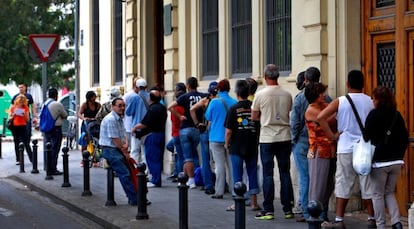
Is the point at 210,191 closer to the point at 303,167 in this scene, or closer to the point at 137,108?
the point at 137,108

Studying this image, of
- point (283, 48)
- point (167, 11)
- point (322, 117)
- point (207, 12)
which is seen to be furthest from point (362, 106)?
point (167, 11)

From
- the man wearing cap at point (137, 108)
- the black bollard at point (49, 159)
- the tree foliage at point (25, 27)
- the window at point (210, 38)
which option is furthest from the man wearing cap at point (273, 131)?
the tree foliage at point (25, 27)

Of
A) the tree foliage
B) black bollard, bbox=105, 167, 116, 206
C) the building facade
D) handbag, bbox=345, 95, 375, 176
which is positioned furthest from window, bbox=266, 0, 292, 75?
the tree foliage

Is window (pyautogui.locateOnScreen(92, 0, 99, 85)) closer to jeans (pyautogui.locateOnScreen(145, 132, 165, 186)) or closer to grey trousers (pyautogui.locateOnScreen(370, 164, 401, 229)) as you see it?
jeans (pyautogui.locateOnScreen(145, 132, 165, 186))

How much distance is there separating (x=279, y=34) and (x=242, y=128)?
2.55m

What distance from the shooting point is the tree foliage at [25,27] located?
37844mm

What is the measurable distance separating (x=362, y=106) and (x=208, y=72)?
708 cm

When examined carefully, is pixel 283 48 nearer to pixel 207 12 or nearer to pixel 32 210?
pixel 207 12

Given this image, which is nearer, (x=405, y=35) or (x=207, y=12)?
(x=405, y=35)

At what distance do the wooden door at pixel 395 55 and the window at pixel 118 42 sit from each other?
35.7 ft

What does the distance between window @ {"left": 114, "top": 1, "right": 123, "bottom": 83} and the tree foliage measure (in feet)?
52.6

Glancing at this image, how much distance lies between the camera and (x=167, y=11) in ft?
58.7

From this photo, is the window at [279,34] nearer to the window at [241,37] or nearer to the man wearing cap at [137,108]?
the window at [241,37]

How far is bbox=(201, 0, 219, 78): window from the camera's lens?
1641 centimetres
